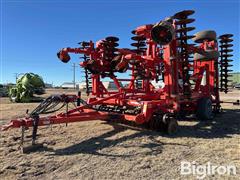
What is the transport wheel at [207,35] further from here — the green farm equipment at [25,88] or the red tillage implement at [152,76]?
the green farm equipment at [25,88]

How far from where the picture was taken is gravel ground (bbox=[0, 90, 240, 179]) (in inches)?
162

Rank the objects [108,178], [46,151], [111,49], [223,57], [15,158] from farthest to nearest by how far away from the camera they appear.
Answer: [223,57], [111,49], [46,151], [15,158], [108,178]

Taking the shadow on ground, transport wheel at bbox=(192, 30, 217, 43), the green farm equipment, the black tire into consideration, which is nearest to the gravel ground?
the shadow on ground

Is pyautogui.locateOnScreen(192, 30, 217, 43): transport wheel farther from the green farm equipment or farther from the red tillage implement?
the green farm equipment

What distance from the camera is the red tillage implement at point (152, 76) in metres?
6.31

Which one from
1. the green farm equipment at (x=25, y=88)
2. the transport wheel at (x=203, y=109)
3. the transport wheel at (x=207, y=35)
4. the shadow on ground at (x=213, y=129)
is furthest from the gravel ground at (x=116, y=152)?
the green farm equipment at (x=25, y=88)

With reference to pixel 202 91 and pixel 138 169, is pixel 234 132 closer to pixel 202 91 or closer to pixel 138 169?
pixel 202 91

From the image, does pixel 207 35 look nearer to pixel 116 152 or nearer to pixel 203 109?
pixel 203 109

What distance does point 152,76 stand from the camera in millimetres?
8016

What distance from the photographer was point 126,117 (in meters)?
6.38

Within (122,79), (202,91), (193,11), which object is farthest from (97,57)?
(202,91)

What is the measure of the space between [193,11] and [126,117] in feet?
9.56

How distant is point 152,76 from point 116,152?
3.49m

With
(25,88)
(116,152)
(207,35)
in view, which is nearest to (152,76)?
(207,35)
